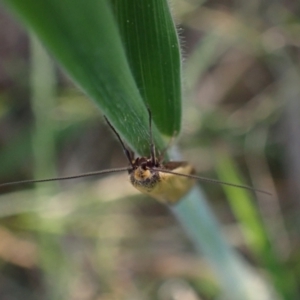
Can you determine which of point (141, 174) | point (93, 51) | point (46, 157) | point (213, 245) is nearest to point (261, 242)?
point (213, 245)

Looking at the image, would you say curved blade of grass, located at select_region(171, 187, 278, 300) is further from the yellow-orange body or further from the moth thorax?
the moth thorax

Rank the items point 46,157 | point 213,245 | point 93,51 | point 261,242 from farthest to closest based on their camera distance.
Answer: point 46,157, point 261,242, point 213,245, point 93,51

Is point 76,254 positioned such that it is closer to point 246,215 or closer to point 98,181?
point 98,181

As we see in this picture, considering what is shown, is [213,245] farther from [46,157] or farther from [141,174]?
[46,157]

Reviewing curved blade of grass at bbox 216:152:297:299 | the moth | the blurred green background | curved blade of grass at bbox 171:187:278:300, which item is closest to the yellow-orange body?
the moth

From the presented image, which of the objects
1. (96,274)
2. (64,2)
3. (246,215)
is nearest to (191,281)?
(96,274)

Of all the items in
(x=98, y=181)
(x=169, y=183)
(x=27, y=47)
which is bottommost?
(x=169, y=183)

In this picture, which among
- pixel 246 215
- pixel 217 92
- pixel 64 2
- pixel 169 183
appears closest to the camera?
pixel 64 2
